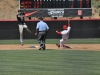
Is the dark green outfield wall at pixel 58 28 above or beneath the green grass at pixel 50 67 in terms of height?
beneath

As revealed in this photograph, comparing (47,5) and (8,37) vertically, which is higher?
(47,5)

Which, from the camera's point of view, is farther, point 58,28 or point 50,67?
point 58,28

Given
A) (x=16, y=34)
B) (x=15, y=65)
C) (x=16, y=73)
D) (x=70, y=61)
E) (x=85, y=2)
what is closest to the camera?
(x=16, y=73)

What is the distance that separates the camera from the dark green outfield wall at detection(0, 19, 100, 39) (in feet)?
88.5

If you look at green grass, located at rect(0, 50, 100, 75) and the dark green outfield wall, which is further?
the dark green outfield wall

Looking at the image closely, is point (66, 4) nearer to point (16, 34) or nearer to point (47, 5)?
point (47, 5)

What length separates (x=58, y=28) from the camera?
27.4 meters

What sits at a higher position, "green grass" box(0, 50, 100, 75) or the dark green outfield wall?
"green grass" box(0, 50, 100, 75)

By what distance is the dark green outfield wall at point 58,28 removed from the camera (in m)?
27.0

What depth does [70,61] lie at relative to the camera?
12.5 m

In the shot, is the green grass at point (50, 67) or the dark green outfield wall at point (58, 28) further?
the dark green outfield wall at point (58, 28)

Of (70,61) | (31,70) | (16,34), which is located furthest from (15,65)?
(16,34)

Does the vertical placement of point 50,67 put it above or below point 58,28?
above

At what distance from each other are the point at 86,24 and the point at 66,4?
266 centimetres
